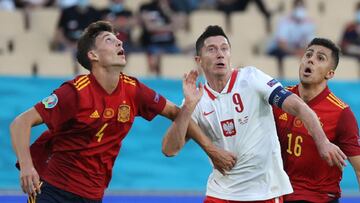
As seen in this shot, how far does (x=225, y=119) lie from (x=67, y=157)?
119cm

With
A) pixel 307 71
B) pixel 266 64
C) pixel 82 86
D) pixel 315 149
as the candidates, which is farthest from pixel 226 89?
pixel 266 64

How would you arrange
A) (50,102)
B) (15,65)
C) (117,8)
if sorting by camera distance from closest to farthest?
1. (50,102)
2. (15,65)
3. (117,8)

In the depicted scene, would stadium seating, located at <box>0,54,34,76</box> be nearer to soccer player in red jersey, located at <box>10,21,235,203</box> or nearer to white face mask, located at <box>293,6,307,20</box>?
white face mask, located at <box>293,6,307,20</box>

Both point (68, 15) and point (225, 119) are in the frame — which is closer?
point (225, 119)

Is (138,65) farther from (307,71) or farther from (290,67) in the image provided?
(307,71)

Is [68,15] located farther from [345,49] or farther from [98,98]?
[98,98]

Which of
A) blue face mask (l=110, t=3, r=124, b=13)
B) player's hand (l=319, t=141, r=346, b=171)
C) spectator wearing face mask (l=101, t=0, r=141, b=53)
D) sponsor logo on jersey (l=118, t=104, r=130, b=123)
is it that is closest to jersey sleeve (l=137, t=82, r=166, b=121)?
sponsor logo on jersey (l=118, t=104, r=130, b=123)

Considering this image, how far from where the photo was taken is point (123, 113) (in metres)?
7.73

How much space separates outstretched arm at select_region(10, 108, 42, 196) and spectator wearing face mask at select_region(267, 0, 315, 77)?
762 cm

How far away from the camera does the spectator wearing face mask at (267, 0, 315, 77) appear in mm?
14633

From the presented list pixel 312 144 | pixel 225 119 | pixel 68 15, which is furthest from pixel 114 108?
pixel 68 15

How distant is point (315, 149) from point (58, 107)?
6.44 ft

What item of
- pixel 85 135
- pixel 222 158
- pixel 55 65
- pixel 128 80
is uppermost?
pixel 128 80

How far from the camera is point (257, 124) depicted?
7.71 m
